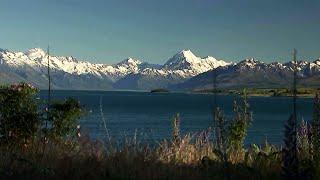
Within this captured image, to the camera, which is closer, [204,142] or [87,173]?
[87,173]

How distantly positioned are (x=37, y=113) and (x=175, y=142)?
421 cm

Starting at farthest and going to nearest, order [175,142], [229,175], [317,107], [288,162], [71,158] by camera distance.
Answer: [175,142] → [71,158] → [229,175] → [317,107] → [288,162]

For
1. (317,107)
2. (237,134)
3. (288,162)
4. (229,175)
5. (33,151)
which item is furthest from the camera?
(237,134)

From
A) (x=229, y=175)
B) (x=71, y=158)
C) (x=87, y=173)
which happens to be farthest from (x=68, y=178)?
(x=229, y=175)

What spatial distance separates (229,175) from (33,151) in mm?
4231

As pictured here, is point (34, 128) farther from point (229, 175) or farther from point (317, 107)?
point (317, 107)

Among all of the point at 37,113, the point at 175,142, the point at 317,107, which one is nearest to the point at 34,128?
the point at 37,113

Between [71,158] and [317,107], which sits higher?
[317,107]

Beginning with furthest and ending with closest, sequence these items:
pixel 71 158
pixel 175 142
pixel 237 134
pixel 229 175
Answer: pixel 237 134 < pixel 175 142 < pixel 71 158 < pixel 229 175

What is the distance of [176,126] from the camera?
13.3 meters

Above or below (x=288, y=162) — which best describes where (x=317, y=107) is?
above

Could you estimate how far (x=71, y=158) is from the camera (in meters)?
10.5

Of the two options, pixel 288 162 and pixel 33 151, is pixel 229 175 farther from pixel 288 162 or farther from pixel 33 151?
pixel 33 151

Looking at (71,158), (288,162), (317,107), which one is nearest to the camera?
(288,162)
